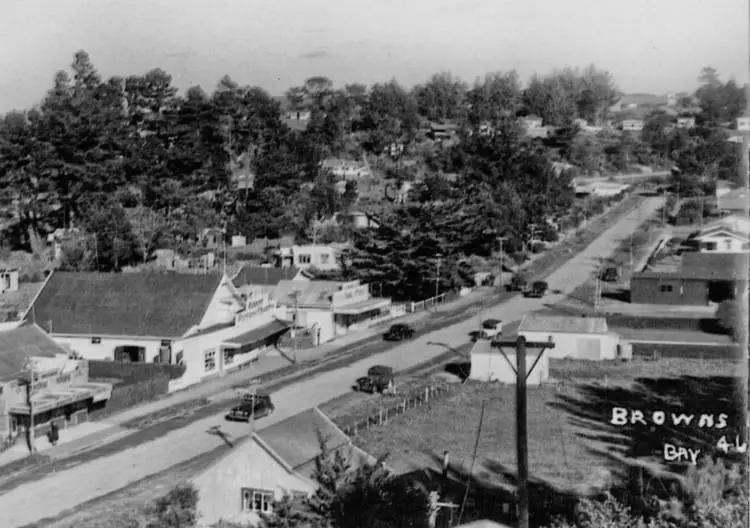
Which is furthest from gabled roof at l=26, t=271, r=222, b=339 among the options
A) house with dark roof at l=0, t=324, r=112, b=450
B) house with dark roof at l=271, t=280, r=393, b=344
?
house with dark roof at l=271, t=280, r=393, b=344

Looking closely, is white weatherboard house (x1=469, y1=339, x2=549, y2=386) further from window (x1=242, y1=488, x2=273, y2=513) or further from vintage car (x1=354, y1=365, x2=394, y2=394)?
window (x1=242, y1=488, x2=273, y2=513)

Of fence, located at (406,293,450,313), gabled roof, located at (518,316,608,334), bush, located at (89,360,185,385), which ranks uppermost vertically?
gabled roof, located at (518,316,608,334)

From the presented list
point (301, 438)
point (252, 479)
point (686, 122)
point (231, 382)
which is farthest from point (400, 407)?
point (686, 122)

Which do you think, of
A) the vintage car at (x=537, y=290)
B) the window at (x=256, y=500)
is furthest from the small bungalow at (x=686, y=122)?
the window at (x=256, y=500)

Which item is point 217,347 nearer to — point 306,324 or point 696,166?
point 306,324

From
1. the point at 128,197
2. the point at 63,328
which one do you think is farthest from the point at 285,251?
the point at 63,328

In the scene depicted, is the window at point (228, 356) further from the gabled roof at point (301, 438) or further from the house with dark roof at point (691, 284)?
the house with dark roof at point (691, 284)

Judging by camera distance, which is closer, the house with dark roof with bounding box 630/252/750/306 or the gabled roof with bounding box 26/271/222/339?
the gabled roof with bounding box 26/271/222/339

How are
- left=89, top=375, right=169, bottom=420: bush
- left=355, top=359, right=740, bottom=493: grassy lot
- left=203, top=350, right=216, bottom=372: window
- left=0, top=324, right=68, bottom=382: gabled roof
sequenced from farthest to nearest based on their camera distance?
left=203, top=350, right=216, bottom=372: window, left=89, top=375, right=169, bottom=420: bush, left=0, top=324, right=68, bottom=382: gabled roof, left=355, top=359, right=740, bottom=493: grassy lot
